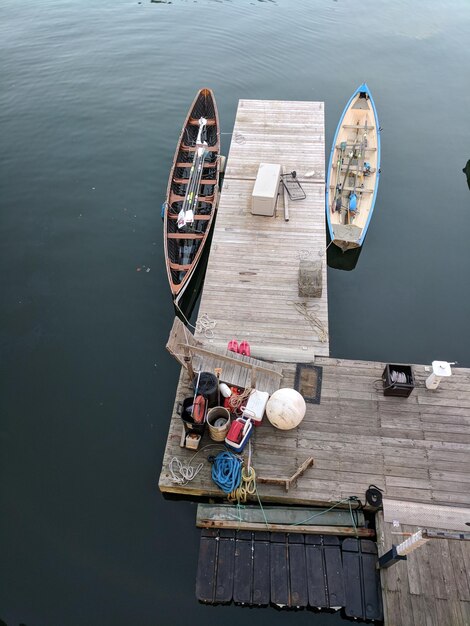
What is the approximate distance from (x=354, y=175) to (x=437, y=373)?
11.2 metres

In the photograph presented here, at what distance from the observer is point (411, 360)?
46.7 feet

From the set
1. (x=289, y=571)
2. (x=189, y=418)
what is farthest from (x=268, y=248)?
(x=289, y=571)

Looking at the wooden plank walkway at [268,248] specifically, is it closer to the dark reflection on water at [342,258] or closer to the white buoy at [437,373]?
the dark reflection on water at [342,258]

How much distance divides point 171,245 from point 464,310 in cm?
1207

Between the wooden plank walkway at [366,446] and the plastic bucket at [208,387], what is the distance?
1.00 m

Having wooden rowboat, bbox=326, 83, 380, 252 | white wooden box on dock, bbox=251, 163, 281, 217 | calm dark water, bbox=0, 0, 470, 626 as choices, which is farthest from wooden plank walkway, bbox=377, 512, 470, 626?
white wooden box on dock, bbox=251, 163, 281, 217

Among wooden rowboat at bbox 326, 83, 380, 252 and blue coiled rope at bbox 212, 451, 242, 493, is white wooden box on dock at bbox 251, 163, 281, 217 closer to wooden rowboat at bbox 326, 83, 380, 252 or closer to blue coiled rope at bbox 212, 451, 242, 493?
wooden rowboat at bbox 326, 83, 380, 252

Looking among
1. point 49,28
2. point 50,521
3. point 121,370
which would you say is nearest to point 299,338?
point 121,370

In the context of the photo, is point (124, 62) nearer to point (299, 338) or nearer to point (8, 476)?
point (299, 338)

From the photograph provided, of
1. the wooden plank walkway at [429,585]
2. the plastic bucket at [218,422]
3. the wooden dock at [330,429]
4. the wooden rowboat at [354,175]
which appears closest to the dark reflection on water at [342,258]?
the wooden rowboat at [354,175]

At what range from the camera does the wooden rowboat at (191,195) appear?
15.8 meters

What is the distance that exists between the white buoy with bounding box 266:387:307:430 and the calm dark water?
3747 mm

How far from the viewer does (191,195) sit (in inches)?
696

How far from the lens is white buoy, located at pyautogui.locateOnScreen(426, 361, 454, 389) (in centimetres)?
1059
